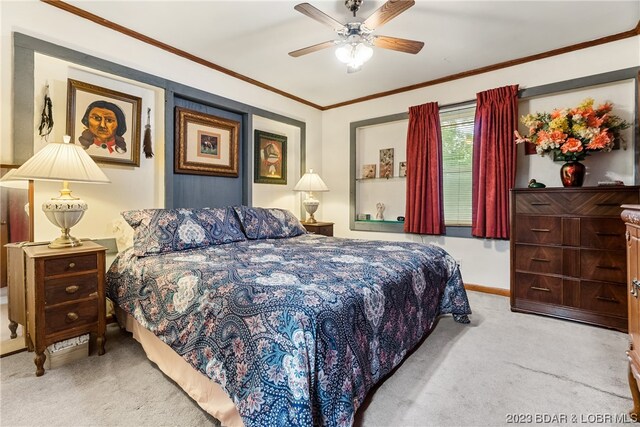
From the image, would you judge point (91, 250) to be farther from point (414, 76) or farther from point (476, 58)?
point (476, 58)

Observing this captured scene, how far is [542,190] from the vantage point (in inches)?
111

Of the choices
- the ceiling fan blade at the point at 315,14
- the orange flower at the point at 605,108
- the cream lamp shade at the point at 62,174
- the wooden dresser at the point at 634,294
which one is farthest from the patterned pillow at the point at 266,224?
the orange flower at the point at 605,108

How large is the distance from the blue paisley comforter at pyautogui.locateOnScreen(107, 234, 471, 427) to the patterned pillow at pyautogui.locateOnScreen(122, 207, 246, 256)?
0.12m

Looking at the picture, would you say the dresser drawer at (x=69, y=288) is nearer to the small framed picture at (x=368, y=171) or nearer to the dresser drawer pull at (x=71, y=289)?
the dresser drawer pull at (x=71, y=289)

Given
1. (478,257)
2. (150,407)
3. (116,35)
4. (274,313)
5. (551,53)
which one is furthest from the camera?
(478,257)

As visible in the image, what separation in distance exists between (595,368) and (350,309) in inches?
69.9

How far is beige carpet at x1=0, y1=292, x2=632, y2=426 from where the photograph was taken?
150 cm

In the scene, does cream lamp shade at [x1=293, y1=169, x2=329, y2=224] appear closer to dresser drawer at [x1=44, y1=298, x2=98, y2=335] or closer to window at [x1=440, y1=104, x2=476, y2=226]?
window at [x1=440, y1=104, x2=476, y2=226]

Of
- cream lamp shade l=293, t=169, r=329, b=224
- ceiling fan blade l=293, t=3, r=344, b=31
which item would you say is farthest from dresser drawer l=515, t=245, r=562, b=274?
ceiling fan blade l=293, t=3, r=344, b=31

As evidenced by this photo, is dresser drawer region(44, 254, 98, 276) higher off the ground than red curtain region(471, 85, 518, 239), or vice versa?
red curtain region(471, 85, 518, 239)

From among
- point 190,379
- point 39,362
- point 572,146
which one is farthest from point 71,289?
point 572,146

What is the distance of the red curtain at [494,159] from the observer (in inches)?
129

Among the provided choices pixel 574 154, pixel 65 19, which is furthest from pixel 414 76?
pixel 65 19

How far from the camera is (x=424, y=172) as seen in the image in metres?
3.86
